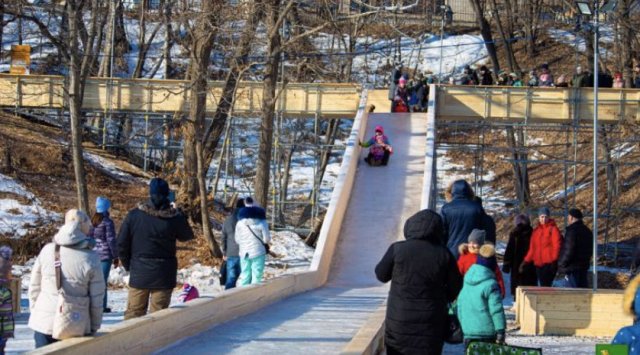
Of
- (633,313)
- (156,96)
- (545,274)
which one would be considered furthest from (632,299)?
(156,96)

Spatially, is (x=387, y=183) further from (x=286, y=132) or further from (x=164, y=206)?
(x=286, y=132)

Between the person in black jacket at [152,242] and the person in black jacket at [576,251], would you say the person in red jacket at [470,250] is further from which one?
the person in black jacket at [576,251]

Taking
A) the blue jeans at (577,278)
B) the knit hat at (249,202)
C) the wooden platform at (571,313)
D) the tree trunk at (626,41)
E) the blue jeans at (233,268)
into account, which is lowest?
the wooden platform at (571,313)

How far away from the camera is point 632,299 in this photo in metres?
7.02

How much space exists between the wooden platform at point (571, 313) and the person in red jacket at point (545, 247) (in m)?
1.83

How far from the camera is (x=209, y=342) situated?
1121 cm

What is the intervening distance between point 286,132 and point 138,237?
104ft

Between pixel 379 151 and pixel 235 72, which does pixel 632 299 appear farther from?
pixel 235 72

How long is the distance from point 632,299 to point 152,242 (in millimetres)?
5433

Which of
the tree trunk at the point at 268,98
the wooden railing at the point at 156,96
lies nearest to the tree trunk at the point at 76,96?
the tree trunk at the point at 268,98

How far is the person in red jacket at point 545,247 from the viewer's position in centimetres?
1773

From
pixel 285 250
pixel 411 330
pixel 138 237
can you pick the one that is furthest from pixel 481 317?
pixel 285 250

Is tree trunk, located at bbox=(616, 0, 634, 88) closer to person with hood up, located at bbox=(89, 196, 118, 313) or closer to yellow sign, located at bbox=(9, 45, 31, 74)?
yellow sign, located at bbox=(9, 45, 31, 74)

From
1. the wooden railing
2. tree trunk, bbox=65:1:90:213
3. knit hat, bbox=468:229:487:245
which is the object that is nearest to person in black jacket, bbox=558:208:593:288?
knit hat, bbox=468:229:487:245
